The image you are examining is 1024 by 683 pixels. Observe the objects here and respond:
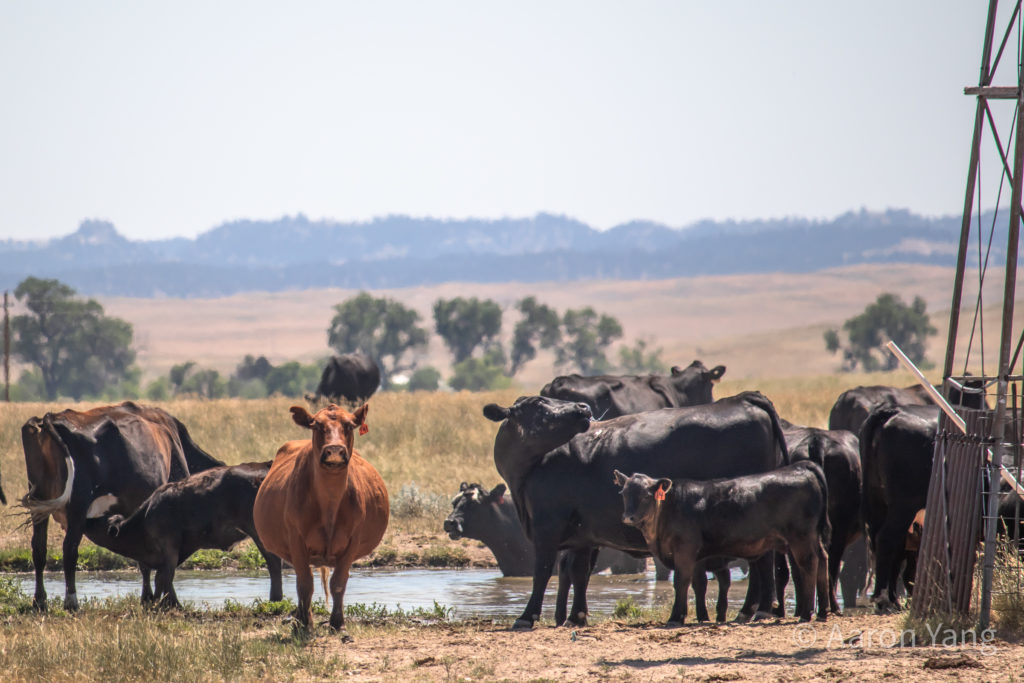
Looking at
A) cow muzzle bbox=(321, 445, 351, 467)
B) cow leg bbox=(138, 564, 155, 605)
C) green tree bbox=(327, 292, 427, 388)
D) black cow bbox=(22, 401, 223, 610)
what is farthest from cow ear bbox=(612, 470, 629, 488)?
green tree bbox=(327, 292, 427, 388)

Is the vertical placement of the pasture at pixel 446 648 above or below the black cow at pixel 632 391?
below

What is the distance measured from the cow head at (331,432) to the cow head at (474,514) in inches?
218

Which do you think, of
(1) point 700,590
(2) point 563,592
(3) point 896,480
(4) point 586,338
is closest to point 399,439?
(2) point 563,592

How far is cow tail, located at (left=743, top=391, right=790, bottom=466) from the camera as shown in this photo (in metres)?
11.2

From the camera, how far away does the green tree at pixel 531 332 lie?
10675 centimetres

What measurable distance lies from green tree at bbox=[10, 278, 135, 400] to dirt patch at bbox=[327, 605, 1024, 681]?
287ft

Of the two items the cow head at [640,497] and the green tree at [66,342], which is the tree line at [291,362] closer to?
the green tree at [66,342]

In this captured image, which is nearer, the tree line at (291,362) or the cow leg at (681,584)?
the cow leg at (681,584)

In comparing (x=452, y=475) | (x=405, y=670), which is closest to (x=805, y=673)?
(x=405, y=670)

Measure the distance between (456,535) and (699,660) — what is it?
6896 millimetres

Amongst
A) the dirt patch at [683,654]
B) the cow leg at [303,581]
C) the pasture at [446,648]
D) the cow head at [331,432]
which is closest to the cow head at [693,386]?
the pasture at [446,648]

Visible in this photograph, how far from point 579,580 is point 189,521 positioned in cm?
364

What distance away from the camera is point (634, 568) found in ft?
50.8

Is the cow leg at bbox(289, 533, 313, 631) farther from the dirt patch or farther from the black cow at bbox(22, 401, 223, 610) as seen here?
the black cow at bbox(22, 401, 223, 610)
